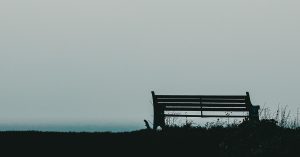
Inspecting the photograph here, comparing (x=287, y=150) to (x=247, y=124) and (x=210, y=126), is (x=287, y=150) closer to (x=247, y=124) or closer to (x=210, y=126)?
(x=247, y=124)

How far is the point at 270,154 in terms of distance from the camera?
1200 cm

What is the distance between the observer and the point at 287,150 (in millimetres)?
12070

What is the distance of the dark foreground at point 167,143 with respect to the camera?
12.5 metres

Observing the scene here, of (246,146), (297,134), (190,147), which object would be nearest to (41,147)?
(190,147)

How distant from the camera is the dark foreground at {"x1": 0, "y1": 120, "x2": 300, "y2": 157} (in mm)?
12492

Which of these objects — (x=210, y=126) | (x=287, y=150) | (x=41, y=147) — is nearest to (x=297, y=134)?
(x=287, y=150)

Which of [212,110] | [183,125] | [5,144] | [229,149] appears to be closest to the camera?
[229,149]

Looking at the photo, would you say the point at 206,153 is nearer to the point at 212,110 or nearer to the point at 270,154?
the point at 270,154

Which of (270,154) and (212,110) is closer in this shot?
(270,154)

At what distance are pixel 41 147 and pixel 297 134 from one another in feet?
15.4

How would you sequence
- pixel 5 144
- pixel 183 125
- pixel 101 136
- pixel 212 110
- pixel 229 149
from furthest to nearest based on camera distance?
pixel 212 110 → pixel 183 125 → pixel 101 136 → pixel 5 144 → pixel 229 149

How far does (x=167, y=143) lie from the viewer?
45.3 ft

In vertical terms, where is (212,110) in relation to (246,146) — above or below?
above

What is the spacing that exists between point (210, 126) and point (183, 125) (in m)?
0.61
